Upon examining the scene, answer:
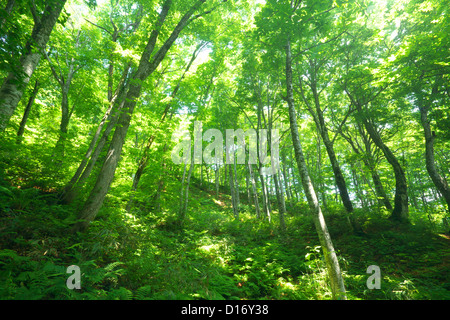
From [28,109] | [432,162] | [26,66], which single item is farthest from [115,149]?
[432,162]

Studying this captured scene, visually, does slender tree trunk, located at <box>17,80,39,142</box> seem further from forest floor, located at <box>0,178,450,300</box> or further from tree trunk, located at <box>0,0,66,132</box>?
tree trunk, located at <box>0,0,66,132</box>

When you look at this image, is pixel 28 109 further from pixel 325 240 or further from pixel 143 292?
pixel 325 240

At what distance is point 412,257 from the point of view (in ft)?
20.7

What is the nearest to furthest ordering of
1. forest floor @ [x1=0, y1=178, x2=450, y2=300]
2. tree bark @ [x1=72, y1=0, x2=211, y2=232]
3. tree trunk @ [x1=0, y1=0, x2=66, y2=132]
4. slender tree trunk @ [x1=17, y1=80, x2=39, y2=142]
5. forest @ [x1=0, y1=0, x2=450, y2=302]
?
1. forest floor @ [x1=0, y1=178, x2=450, y2=300]
2. forest @ [x1=0, y1=0, x2=450, y2=302]
3. tree trunk @ [x1=0, y1=0, x2=66, y2=132]
4. tree bark @ [x1=72, y1=0, x2=211, y2=232]
5. slender tree trunk @ [x1=17, y1=80, x2=39, y2=142]

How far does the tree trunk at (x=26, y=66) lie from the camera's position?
160 inches

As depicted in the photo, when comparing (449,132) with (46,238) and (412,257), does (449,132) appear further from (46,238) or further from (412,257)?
(46,238)

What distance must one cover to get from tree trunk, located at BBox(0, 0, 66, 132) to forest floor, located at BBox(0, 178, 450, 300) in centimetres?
200

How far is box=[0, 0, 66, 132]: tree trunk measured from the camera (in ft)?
13.3

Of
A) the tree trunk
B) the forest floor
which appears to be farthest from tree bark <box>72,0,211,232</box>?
the tree trunk

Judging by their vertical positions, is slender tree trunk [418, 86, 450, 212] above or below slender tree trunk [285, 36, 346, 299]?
above

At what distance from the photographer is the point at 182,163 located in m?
12.3

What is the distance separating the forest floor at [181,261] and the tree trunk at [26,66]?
6.56 ft

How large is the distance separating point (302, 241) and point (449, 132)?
8.39 m
